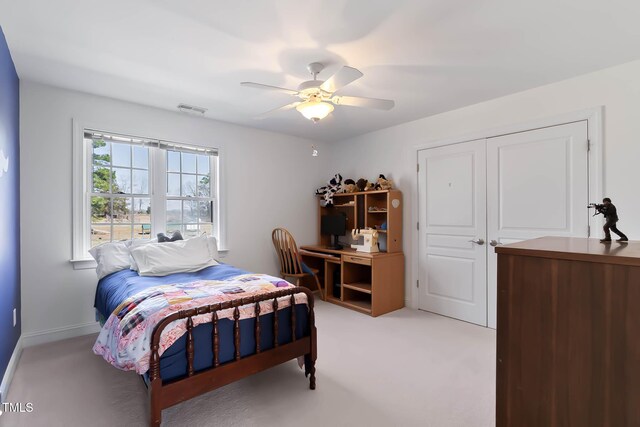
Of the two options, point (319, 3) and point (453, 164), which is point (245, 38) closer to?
point (319, 3)

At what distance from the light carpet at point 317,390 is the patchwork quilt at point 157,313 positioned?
0.38 metres

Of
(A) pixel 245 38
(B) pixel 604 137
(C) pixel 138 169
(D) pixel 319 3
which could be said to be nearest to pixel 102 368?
(C) pixel 138 169

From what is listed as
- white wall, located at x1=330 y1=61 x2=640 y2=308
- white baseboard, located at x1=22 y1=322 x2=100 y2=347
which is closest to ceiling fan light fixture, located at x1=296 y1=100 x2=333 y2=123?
white wall, located at x1=330 y1=61 x2=640 y2=308

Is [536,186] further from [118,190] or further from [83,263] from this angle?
[83,263]

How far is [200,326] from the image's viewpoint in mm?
1844

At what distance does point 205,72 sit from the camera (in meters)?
2.64

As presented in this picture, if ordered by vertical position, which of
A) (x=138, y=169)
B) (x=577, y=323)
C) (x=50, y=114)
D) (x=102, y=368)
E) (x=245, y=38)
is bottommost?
(x=102, y=368)

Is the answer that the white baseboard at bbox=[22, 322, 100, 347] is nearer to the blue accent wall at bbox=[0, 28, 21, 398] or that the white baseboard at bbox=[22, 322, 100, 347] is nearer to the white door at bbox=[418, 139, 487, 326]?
the blue accent wall at bbox=[0, 28, 21, 398]

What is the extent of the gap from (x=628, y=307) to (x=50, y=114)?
418 centimetres

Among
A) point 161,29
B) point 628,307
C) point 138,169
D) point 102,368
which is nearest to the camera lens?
point 628,307

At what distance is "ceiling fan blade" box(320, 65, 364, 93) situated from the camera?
196 cm

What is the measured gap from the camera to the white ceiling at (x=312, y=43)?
6.02 feet

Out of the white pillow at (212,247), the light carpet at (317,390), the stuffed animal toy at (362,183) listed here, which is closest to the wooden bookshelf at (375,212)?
the stuffed animal toy at (362,183)

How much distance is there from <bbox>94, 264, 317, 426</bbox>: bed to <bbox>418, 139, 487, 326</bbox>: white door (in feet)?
7.02
